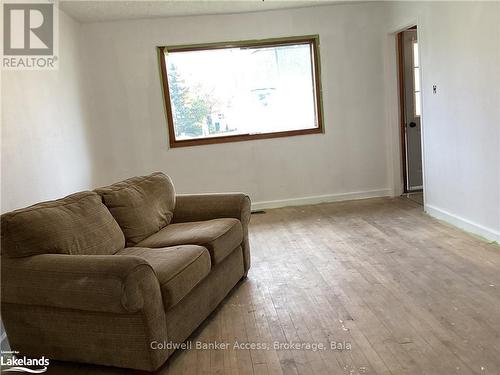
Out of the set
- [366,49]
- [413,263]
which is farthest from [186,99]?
[413,263]

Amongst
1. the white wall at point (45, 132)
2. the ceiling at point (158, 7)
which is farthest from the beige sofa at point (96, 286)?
the ceiling at point (158, 7)

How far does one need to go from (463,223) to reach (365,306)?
1931mm

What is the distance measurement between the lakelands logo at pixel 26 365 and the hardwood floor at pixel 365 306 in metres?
0.18

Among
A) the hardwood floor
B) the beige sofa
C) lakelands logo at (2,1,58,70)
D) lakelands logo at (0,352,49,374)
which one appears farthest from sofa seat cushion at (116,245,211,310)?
lakelands logo at (2,1,58,70)

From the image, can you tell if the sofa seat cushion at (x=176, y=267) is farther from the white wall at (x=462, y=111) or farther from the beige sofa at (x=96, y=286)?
the white wall at (x=462, y=111)

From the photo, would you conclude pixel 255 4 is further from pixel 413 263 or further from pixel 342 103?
pixel 413 263

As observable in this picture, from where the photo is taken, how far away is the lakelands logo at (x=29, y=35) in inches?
130

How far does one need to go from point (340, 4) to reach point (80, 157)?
3503 mm

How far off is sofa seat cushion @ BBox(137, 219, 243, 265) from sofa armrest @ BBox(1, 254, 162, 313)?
2.28 feet

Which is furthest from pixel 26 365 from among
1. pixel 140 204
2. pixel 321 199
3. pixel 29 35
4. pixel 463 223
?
pixel 321 199

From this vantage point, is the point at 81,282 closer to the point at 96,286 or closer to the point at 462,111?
the point at 96,286

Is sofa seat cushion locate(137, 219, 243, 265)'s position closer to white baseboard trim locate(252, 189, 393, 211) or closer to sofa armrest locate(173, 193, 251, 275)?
sofa armrest locate(173, 193, 251, 275)

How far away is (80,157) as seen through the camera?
4965 mm

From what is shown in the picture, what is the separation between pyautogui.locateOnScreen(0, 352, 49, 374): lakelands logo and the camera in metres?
2.44
